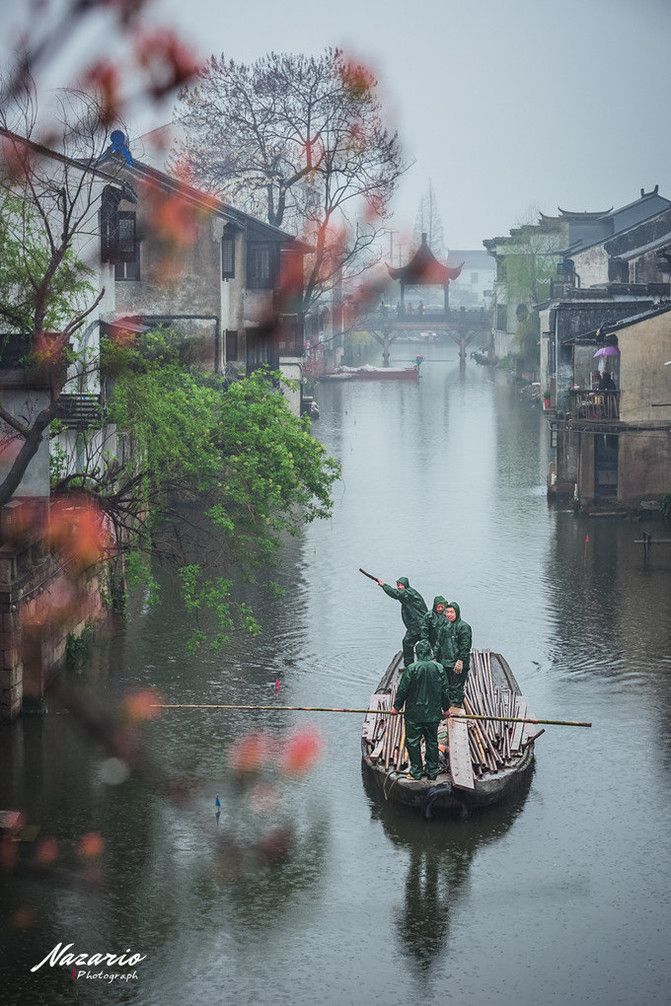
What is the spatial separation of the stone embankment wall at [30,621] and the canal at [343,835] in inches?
24.6

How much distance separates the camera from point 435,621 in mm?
24156

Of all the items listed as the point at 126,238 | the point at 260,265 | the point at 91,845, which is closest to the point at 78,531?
the point at 91,845

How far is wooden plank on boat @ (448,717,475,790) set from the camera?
19938mm

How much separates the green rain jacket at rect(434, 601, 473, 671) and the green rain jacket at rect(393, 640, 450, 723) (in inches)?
106

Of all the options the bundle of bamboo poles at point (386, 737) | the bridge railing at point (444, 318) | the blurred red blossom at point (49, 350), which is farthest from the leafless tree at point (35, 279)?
the bridge railing at point (444, 318)

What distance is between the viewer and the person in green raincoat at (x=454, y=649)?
23.3 meters

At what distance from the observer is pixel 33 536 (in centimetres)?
2520

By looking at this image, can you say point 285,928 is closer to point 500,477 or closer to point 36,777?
point 36,777

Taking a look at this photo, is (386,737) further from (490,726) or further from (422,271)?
(422,271)

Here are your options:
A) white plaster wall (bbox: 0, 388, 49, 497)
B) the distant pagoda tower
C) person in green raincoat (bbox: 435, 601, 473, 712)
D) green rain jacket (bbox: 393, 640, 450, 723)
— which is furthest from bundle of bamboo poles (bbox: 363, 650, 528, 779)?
the distant pagoda tower

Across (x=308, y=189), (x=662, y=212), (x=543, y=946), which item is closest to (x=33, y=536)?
(x=543, y=946)

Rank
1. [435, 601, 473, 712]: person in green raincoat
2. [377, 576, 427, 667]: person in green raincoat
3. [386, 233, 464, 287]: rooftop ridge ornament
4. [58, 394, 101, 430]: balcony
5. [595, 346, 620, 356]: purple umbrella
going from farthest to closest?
[386, 233, 464, 287]: rooftop ridge ornament → [595, 346, 620, 356]: purple umbrella → [58, 394, 101, 430]: balcony → [377, 576, 427, 667]: person in green raincoat → [435, 601, 473, 712]: person in green raincoat

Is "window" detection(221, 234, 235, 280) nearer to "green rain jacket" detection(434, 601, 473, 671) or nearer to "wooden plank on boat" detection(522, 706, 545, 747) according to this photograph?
"green rain jacket" detection(434, 601, 473, 671)

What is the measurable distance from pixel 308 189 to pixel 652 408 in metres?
23.9
